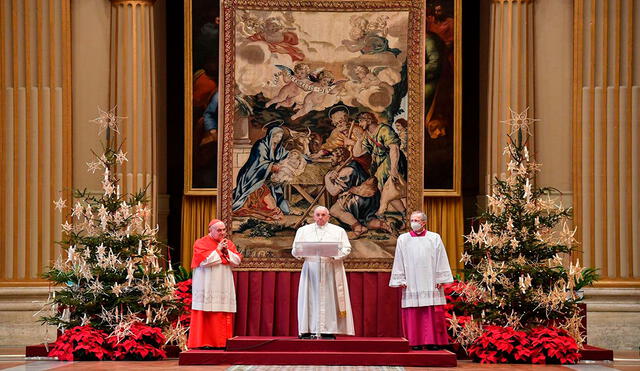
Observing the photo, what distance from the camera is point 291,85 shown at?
15.1 m

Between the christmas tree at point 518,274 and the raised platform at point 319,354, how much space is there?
105 cm

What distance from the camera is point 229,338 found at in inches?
539

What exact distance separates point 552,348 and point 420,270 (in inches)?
73.5

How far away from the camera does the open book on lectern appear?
44.3 feet

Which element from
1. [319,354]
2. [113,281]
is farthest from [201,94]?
[319,354]

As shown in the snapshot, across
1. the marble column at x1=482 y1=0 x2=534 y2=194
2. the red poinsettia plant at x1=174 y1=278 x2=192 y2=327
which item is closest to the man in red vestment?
the red poinsettia plant at x1=174 y1=278 x2=192 y2=327

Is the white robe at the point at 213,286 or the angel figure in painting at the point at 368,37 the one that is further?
the angel figure in painting at the point at 368,37

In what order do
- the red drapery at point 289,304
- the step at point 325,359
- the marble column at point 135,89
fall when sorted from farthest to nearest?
the marble column at point 135,89
the red drapery at point 289,304
the step at point 325,359

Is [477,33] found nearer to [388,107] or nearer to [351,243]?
[388,107]

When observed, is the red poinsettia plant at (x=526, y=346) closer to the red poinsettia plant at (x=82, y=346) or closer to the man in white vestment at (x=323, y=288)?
the man in white vestment at (x=323, y=288)

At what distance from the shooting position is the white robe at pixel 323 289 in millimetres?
13648

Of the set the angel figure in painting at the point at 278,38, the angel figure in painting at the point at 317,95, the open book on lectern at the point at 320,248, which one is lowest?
the open book on lectern at the point at 320,248

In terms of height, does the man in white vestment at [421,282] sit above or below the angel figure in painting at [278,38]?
below

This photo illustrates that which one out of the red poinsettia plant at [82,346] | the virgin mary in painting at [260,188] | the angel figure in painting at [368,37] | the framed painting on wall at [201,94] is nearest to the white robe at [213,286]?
the virgin mary in painting at [260,188]
